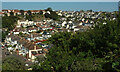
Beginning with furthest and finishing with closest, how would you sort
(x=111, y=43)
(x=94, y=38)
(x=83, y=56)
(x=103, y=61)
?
1. (x=94, y=38)
2. (x=83, y=56)
3. (x=111, y=43)
4. (x=103, y=61)

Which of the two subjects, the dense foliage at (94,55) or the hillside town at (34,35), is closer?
the dense foliage at (94,55)

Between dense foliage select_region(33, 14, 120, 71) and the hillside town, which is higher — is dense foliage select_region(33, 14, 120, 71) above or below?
above

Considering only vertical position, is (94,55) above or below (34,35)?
above

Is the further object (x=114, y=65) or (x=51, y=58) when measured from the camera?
(x=51, y=58)

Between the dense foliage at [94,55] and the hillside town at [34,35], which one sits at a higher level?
the dense foliage at [94,55]

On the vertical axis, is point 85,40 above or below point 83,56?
above

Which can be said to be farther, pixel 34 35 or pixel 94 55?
pixel 34 35

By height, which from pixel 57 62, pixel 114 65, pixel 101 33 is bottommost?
pixel 57 62

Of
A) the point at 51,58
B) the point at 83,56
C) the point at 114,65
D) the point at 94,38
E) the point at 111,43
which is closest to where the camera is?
the point at 114,65

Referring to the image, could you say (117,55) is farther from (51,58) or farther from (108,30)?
(51,58)

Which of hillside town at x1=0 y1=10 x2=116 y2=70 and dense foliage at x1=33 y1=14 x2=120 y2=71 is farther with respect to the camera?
hillside town at x1=0 y1=10 x2=116 y2=70

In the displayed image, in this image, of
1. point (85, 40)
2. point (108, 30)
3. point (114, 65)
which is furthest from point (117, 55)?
point (85, 40)
